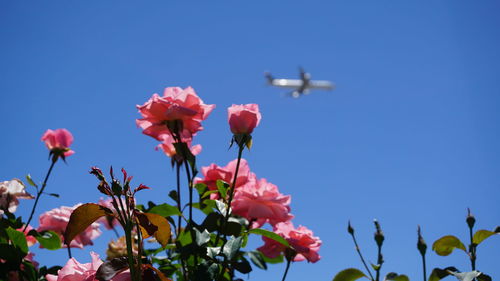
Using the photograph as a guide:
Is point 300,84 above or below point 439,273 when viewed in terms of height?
above

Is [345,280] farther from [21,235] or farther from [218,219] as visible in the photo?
[21,235]

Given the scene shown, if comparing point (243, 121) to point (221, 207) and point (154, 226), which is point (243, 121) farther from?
point (154, 226)

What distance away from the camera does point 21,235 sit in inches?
69.6

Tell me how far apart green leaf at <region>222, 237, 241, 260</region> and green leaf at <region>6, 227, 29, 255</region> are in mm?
814

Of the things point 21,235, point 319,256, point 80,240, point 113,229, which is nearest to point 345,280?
point 319,256

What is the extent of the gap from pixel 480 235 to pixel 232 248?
75 cm

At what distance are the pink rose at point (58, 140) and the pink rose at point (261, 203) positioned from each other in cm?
100

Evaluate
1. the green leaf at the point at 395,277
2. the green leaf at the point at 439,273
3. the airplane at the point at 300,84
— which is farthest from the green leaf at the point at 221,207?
the airplane at the point at 300,84

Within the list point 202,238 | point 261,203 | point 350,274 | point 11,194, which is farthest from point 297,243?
point 11,194

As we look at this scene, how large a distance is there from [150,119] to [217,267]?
60cm

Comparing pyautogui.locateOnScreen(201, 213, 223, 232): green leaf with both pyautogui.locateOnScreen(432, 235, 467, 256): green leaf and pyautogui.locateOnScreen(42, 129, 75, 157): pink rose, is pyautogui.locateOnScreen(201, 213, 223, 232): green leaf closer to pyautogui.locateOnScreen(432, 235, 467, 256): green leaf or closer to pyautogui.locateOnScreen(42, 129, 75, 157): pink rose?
pyautogui.locateOnScreen(432, 235, 467, 256): green leaf

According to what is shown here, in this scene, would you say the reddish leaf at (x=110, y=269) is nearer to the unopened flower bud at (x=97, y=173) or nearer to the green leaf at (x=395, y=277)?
the unopened flower bud at (x=97, y=173)

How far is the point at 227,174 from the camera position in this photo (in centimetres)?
188

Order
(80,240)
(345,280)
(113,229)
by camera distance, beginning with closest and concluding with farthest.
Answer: (345,280)
(80,240)
(113,229)
